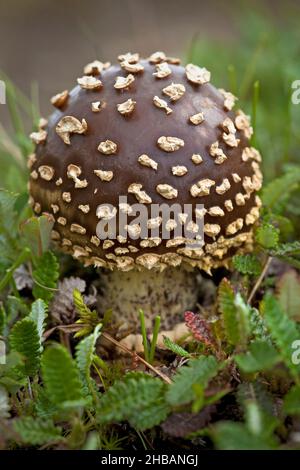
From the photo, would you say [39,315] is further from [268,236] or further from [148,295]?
[268,236]

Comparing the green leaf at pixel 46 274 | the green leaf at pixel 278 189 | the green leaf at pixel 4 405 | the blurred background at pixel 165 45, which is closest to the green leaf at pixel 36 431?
the green leaf at pixel 4 405

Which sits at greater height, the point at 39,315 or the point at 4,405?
the point at 39,315

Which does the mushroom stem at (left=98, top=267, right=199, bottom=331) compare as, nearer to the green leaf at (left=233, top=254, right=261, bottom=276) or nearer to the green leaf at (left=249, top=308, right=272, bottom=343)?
the green leaf at (left=233, top=254, right=261, bottom=276)

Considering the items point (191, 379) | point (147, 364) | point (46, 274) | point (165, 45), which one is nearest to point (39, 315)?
point (46, 274)

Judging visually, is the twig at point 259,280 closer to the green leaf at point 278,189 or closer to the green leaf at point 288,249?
the green leaf at point 288,249

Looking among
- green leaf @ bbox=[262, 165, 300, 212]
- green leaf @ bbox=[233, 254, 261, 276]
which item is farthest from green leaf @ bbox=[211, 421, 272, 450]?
green leaf @ bbox=[262, 165, 300, 212]

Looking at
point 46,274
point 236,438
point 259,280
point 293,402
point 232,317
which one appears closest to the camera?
point 236,438
